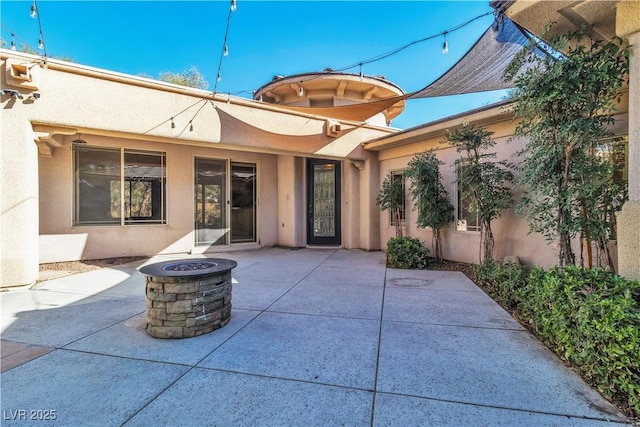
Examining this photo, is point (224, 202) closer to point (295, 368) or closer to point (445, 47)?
point (445, 47)

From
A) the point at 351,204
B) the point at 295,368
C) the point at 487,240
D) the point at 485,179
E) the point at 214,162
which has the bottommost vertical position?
the point at 295,368

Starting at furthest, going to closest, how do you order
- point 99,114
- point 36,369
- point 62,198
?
point 62,198 → point 99,114 → point 36,369

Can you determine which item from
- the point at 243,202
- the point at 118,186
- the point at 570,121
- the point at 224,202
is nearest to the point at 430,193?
the point at 570,121

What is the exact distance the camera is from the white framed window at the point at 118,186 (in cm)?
740

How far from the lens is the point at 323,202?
995cm

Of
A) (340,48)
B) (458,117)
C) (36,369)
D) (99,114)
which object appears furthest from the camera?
(340,48)

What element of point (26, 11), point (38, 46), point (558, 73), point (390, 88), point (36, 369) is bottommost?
point (36, 369)

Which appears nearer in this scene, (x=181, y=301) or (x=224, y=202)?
(x=181, y=301)

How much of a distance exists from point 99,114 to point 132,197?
116 inches

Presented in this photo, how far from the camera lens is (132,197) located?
26.1 ft

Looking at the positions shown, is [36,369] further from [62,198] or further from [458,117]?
[458,117]

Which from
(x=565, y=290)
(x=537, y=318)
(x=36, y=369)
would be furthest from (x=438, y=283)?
(x=36, y=369)

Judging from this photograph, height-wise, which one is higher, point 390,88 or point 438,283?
point 390,88

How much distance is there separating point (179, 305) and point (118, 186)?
20.4ft
